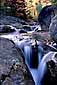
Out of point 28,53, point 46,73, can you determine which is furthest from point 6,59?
point 28,53

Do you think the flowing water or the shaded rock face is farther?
the flowing water

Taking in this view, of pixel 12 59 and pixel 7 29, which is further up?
pixel 12 59

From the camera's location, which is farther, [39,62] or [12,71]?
[39,62]

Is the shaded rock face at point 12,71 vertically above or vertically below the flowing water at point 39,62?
above

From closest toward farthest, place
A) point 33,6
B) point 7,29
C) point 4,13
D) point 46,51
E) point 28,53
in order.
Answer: point 46,51
point 28,53
point 7,29
point 4,13
point 33,6

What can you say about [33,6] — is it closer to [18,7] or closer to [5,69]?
[18,7]

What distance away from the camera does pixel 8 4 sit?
13250mm

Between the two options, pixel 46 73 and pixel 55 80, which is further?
pixel 46 73

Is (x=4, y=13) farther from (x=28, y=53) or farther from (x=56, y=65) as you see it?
(x=56, y=65)

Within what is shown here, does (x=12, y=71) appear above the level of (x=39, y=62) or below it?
above

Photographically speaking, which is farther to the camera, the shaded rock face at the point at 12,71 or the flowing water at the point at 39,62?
the flowing water at the point at 39,62

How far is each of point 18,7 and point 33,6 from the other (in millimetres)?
852

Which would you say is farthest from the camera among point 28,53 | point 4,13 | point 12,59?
point 4,13

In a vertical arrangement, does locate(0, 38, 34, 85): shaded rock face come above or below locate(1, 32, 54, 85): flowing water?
above
